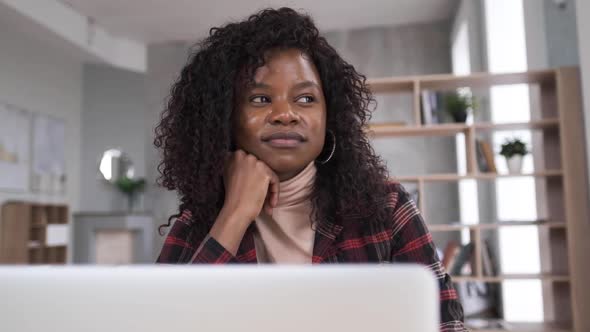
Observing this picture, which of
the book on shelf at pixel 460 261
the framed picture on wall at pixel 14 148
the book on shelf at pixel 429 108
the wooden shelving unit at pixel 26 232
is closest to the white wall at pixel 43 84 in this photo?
the framed picture on wall at pixel 14 148

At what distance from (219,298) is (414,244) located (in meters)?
0.61

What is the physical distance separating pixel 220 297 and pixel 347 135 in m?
0.69

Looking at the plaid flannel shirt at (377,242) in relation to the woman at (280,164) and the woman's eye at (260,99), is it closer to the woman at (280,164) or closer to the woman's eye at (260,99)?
the woman at (280,164)

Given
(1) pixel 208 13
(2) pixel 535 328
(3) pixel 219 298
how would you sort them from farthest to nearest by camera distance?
(1) pixel 208 13
(2) pixel 535 328
(3) pixel 219 298

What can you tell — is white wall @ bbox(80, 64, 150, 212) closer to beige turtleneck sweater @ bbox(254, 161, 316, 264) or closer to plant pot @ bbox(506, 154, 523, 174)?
plant pot @ bbox(506, 154, 523, 174)

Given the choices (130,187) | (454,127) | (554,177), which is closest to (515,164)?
(554,177)

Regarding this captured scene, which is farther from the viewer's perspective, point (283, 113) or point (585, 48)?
point (585, 48)

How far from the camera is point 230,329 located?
267 mm

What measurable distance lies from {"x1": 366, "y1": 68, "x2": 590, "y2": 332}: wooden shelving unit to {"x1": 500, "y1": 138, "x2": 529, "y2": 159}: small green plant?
3.7 inches

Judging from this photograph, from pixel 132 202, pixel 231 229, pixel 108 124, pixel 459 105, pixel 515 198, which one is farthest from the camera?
pixel 108 124

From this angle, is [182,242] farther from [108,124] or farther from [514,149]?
[108,124]

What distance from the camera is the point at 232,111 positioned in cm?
90

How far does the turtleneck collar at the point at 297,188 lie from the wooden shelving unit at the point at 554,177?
196 cm

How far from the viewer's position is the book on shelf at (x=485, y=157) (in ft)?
9.82
